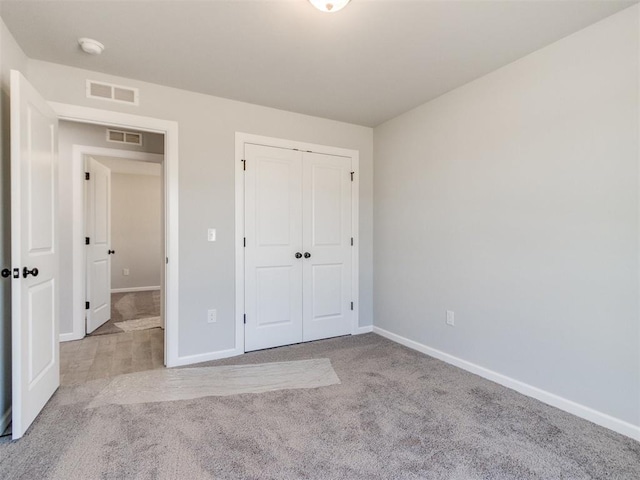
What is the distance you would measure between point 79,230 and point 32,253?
6.13ft

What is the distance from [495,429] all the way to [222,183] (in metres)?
2.74

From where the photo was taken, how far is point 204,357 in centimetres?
290

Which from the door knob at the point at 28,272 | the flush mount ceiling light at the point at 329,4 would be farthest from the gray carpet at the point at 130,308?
the flush mount ceiling light at the point at 329,4

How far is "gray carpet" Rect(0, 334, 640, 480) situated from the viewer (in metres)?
1.54


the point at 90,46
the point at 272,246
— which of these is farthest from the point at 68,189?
the point at 272,246

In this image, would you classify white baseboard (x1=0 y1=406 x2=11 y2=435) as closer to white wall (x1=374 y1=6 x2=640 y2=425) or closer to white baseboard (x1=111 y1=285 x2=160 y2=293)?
white wall (x1=374 y1=6 x2=640 y2=425)

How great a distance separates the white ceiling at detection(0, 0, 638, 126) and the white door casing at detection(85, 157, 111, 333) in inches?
72.0

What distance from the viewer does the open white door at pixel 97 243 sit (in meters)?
3.71

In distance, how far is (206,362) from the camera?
9.40 feet

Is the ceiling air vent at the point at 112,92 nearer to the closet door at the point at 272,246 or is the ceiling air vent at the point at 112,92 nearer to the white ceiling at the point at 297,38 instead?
the white ceiling at the point at 297,38

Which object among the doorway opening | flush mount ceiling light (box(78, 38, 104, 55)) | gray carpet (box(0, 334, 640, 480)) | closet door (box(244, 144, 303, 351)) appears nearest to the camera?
gray carpet (box(0, 334, 640, 480))

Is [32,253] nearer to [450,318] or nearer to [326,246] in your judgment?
[326,246]

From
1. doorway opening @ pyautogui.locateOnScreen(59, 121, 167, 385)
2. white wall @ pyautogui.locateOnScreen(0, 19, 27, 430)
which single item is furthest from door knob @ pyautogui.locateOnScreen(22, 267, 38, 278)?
doorway opening @ pyautogui.locateOnScreen(59, 121, 167, 385)

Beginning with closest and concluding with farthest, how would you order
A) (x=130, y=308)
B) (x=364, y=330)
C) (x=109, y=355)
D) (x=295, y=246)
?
(x=109, y=355) < (x=295, y=246) < (x=364, y=330) < (x=130, y=308)
